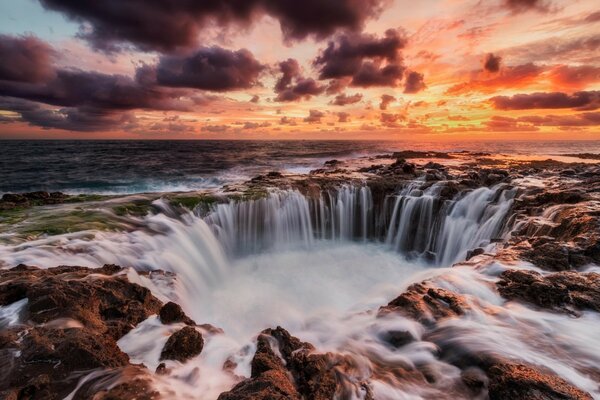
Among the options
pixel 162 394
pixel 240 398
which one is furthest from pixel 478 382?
pixel 162 394

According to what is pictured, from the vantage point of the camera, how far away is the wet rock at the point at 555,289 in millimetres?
5453

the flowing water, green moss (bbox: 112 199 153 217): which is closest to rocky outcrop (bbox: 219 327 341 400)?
the flowing water

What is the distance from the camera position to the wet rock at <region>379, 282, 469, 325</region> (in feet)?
17.6

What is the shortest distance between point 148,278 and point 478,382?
273 inches

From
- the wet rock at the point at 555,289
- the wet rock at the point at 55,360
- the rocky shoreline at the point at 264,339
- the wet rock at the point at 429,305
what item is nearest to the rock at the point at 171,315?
the rocky shoreline at the point at 264,339

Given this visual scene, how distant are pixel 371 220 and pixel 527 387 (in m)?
12.0

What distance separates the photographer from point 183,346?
4.54 metres

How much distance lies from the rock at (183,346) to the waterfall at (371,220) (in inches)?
308

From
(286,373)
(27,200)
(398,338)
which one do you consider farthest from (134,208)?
(398,338)

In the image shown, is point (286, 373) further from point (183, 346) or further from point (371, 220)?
point (371, 220)

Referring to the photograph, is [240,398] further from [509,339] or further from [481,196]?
[481,196]

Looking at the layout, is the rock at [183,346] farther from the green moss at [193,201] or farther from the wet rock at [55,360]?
the green moss at [193,201]

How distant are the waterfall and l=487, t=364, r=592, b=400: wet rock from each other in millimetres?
8383

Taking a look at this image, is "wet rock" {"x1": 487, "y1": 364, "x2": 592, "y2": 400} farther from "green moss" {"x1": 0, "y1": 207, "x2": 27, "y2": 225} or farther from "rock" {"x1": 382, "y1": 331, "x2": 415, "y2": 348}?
"green moss" {"x1": 0, "y1": 207, "x2": 27, "y2": 225}
